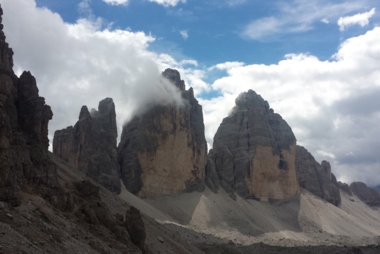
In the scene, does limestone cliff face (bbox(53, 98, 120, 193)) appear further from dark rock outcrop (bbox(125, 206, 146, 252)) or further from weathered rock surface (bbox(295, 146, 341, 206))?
weathered rock surface (bbox(295, 146, 341, 206))

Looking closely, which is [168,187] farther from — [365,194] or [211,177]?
[365,194]

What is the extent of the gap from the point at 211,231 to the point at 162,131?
23.2 metres

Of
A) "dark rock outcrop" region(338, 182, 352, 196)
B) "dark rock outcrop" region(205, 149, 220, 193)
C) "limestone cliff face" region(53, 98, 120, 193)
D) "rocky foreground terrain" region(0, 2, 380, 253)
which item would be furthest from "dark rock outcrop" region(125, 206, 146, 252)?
"dark rock outcrop" region(338, 182, 352, 196)

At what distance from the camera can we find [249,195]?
331ft

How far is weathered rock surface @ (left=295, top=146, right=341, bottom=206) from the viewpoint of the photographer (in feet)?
400

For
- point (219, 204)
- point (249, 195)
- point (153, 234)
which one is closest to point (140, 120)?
point (219, 204)

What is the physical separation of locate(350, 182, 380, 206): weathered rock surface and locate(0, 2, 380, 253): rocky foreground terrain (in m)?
0.38

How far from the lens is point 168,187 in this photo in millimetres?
84375

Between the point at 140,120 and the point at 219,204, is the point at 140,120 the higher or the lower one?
the higher one

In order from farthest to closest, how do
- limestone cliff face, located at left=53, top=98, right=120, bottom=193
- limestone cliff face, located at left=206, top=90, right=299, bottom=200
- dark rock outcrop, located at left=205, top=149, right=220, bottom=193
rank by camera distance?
limestone cliff face, located at left=206, top=90, right=299, bottom=200
dark rock outcrop, located at left=205, top=149, right=220, bottom=193
limestone cliff face, located at left=53, top=98, right=120, bottom=193

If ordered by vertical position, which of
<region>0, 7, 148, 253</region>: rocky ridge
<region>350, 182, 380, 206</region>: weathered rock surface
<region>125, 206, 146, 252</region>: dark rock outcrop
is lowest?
<region>125, 206, 146, 252</region>: dark rock outcrop

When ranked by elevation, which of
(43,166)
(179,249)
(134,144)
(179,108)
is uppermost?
(179,108)

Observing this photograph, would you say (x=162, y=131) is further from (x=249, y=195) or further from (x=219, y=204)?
(x=249, y=195)

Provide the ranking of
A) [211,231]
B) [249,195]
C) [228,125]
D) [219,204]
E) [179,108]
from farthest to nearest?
[228,125] → [249,195] → [179,108] → [219,204] → [211,231]
